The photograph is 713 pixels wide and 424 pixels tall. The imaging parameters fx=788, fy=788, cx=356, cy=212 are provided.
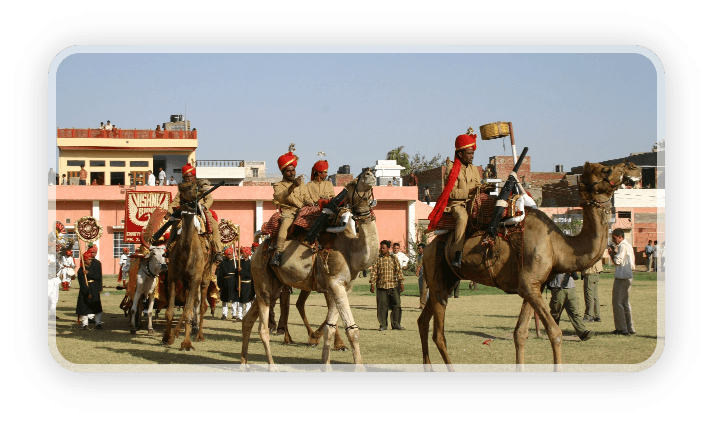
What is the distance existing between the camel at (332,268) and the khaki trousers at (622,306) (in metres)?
6.89

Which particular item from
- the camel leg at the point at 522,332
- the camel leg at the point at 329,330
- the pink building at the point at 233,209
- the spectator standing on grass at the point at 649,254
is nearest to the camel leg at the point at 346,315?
the camel leg at the point at 329,330

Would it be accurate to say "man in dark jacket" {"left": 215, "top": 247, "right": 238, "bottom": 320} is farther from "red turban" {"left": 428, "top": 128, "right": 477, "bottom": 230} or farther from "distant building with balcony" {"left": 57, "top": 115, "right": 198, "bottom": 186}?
"distant building with balcony" {"left": 57, "top": 115, "right": 198, "bottom": 186}

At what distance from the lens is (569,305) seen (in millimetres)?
15984

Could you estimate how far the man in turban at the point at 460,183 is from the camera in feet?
39.1

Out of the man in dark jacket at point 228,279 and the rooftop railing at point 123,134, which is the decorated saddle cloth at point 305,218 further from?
the rooftop railing at point 123,134

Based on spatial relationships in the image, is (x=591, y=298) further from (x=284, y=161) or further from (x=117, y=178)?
(x=117, y=178)

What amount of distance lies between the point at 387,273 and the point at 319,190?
17.8 ft

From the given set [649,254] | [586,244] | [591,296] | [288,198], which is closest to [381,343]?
[288,198]

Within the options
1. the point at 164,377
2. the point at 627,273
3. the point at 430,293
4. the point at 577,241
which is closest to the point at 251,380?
the point at 164,377

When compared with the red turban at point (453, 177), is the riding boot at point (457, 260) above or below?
below

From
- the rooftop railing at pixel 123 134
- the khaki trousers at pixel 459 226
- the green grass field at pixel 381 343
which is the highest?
the rooftop railing at pixel 123 134

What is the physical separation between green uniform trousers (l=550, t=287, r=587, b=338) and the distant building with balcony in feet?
107

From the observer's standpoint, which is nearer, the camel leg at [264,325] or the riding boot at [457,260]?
the riding boot at [457,260]
